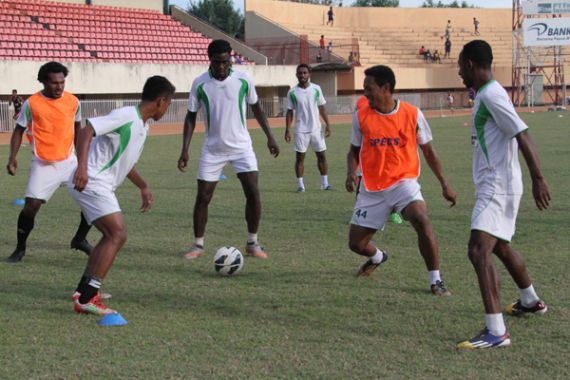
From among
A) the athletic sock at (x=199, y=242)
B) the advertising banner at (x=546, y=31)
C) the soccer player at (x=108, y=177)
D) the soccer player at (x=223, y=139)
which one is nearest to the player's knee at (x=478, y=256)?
the soccer player at (x=108, y=177)

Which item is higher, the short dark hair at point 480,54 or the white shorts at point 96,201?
the short dark hair at point 480,54

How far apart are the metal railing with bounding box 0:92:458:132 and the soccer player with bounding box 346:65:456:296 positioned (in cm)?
2457

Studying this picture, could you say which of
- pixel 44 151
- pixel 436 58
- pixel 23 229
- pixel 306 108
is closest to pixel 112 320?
pixel 23 229

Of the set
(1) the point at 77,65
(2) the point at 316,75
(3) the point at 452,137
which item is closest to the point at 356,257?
(3) the point at 452,137

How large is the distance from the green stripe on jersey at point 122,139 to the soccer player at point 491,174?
244cm

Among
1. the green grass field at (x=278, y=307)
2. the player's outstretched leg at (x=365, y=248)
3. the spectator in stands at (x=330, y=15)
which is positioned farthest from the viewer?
the spectator in stands at (x=330, y=15)

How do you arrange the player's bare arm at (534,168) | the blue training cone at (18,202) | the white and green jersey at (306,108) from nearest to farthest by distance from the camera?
the player's bare arm at (534,168) < the blue training cone at (18,202) < the white and green jersey at (306,108)

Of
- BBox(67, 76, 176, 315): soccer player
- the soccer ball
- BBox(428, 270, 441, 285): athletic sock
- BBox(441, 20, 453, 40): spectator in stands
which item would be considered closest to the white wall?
BBox(441, 20, 453, 40): spectator in stands

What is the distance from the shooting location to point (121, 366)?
4844mm

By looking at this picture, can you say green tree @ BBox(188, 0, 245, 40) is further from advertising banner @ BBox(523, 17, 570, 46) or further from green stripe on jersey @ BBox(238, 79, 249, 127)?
green stripe on jersey @ BBox(238, 79, 249, 127)

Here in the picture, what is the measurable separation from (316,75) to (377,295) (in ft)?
144

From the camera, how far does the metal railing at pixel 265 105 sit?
33281 millimetres

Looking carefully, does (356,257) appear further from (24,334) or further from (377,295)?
(24,334)

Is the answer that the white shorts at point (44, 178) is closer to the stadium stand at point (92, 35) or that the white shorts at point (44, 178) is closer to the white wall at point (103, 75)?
the white wall at point (103, 75)
